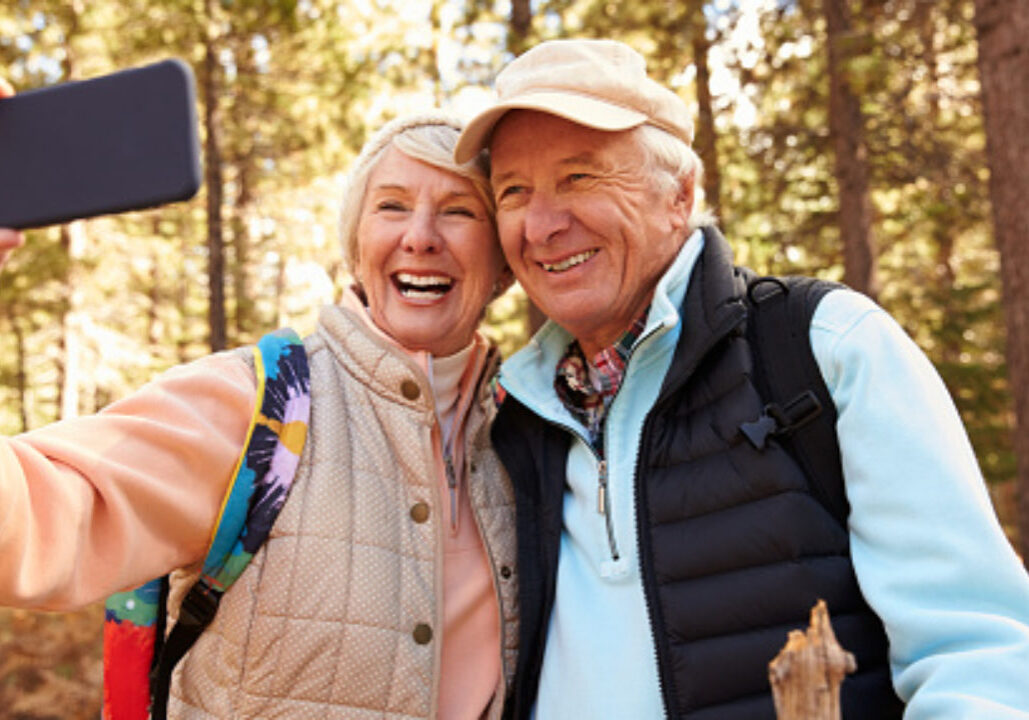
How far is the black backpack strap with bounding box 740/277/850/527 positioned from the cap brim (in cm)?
61

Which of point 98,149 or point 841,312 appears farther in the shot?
point 841,312

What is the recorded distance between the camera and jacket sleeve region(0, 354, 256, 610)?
5.40 ft

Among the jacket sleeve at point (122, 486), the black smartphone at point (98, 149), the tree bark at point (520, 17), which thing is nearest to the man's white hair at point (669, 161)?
the jacket sleeve at point (122, 486)

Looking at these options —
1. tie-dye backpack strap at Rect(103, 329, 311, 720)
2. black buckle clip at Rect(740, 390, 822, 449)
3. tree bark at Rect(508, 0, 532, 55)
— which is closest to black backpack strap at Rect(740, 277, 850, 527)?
black buckle clip at Rect(740, 390, 822, 449)

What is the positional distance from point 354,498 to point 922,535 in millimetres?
1342

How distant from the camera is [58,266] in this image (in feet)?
45.0

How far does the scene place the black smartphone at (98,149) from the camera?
1082mm

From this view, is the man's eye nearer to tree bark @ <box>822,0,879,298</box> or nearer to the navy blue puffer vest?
the navy blue puffer vest

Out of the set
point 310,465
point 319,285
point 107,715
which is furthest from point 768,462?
point 319,285

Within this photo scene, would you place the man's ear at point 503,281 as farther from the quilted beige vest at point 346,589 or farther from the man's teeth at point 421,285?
the quilted beige vest at point 346,589

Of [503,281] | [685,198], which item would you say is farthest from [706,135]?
[685,198]

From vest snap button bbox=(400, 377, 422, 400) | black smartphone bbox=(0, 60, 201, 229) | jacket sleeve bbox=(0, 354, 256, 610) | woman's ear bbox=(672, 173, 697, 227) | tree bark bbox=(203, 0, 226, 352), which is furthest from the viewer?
tree bark bbox=(203, 0, 226, 352)

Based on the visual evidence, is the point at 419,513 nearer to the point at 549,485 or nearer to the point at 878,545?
the point at 549,485

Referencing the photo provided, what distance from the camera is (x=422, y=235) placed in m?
2.66
